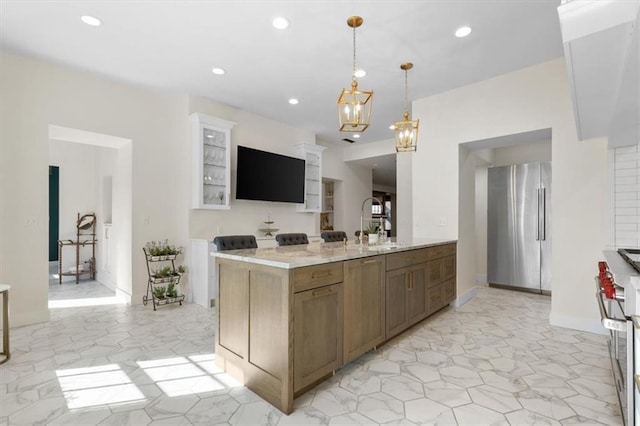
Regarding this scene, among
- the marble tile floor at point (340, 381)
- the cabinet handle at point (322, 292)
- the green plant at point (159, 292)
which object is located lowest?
the marble tile floor at point (340, 381)

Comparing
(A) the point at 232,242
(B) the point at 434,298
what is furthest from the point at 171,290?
(B) the point at 434,298

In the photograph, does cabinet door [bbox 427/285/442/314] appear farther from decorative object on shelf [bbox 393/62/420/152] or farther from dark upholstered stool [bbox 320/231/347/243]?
decorative object on shelf [bbox 393/62/420/152]

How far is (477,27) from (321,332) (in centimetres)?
303

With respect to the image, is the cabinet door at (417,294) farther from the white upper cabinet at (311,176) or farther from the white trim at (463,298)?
the white upper cabinet at (311,176)

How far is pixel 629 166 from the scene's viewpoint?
309 centimetres

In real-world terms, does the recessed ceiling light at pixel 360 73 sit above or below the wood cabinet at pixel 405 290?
above

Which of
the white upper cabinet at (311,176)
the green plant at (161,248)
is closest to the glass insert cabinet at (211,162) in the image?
the green plant at (161,248)

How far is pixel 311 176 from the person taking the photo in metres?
6.34

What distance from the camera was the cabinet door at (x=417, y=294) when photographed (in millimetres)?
3117

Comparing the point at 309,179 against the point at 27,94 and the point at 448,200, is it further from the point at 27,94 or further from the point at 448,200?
the point at 27,94

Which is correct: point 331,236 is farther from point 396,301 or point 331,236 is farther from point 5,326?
point 5,326

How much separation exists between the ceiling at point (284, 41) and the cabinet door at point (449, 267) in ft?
7.54

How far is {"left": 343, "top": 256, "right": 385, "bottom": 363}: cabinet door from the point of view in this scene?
2.30 m

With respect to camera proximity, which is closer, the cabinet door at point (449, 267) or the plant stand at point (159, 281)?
the cabinet door at point (449, 267)
